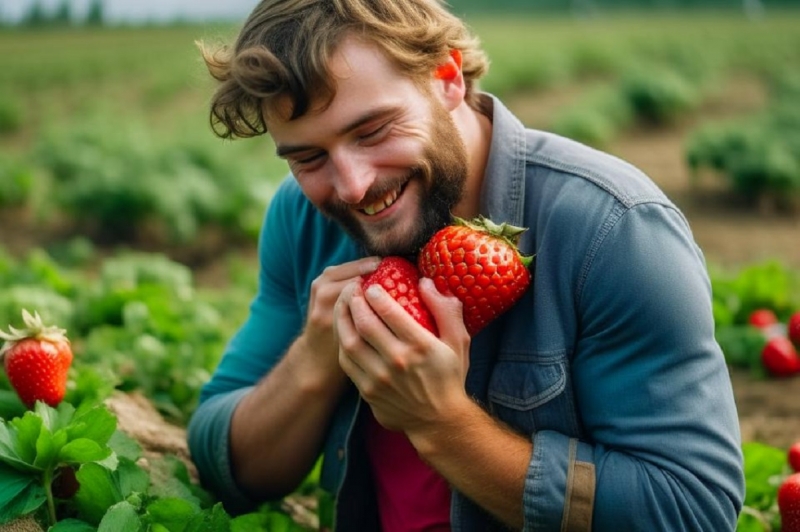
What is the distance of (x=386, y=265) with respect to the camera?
7.10 feet

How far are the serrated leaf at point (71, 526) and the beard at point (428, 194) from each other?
93cm

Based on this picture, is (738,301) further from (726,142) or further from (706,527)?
(726,142)

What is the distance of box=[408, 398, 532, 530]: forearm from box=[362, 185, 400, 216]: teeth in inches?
20.1

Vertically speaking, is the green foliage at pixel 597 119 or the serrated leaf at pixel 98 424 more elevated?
the serrated leaf at pixel 98 424

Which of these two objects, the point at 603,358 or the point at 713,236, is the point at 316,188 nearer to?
the point at 603,358

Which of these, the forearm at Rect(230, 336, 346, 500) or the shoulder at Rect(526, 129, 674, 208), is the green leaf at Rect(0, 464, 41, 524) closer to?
the forearm at Rect(230, 336, 346, 500)

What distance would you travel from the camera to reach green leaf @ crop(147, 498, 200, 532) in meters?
2.26

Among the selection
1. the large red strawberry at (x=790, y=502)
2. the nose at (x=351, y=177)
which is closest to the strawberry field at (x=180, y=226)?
the large red strawberry at (x=790, y=502)

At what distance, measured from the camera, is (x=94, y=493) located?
2.29 m

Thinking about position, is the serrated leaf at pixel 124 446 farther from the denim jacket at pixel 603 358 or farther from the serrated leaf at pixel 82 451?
the denim jacket at pixel 603 358

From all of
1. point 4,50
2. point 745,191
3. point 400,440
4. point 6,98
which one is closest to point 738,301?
point 400,440

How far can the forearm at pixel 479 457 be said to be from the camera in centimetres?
215

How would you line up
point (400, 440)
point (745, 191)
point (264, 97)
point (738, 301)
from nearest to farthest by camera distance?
point (264, 97)
point (400, 440)
point (738, 301)
point (745, 191)

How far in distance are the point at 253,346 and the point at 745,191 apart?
706 cm
